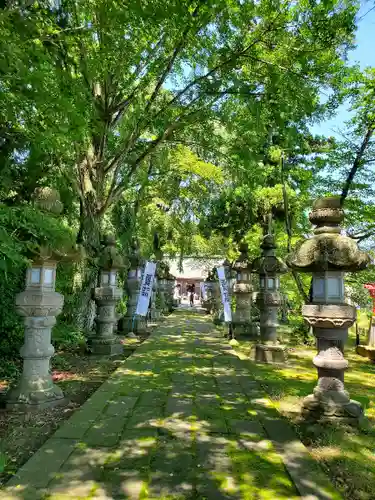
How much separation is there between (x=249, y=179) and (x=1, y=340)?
282 inches

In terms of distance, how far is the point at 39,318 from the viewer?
4637 millimetres

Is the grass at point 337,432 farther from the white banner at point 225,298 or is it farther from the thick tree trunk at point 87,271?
the thick tree trunk at point 87,271

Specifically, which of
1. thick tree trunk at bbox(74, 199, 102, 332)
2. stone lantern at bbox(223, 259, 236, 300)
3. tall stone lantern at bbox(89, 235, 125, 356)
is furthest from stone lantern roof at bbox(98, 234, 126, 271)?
stone lantern at bbox(223, 259, 236, 300)

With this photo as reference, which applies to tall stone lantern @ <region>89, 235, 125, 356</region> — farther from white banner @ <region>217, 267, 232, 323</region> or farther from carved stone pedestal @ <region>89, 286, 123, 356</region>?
white banner @ <region>217, 267, 232, 323</region>

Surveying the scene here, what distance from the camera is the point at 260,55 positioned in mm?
7477

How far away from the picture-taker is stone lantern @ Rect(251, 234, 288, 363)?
25.4 ft

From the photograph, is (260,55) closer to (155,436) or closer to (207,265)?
(155,436)

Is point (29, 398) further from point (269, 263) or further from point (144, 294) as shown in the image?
point (144, 294)

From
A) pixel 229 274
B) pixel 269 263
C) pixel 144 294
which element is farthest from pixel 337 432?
pixel 229 274

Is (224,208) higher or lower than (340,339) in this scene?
higher

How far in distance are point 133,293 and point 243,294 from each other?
3.57 meters

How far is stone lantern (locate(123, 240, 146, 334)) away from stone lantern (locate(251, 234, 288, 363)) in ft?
15.2

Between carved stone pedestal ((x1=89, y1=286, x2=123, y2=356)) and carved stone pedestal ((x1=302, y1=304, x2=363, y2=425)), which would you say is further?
carved stone pedestal ((x1=89, y1=286, x2=123, y2=356))

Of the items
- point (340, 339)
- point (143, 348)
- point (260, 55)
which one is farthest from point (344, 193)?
point (143, 348)
